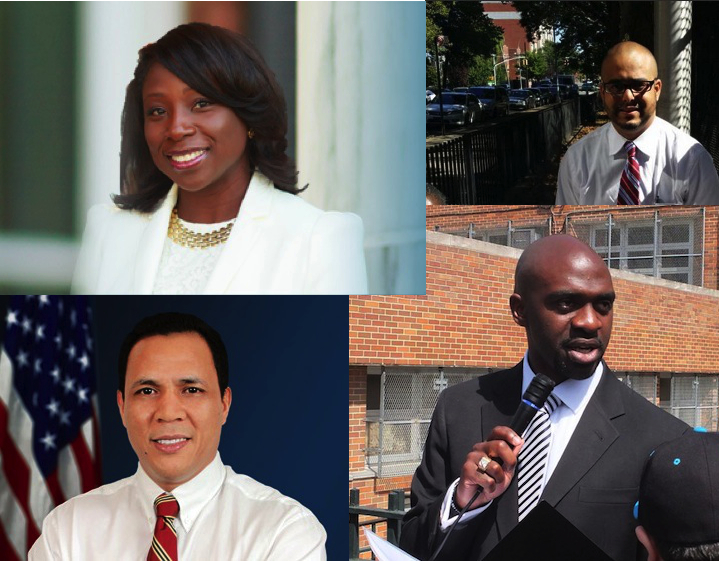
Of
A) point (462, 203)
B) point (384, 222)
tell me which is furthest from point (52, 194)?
point (462, 203)

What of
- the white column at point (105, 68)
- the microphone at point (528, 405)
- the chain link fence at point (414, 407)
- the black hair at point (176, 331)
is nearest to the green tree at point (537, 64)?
the chain link fence at point (414, 407)

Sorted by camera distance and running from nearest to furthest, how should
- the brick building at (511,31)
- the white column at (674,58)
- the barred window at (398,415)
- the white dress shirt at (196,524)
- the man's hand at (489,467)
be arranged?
1. the man's hand at (489,467)
2. the white dress shirt at (196,524)
3. the white column at (674,58)
4. the brick building at (511,31)
5. the barred window at (398,415)

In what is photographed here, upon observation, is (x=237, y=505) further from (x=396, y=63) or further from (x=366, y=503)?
(x=366, y=503)

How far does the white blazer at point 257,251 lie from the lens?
11.3 ft

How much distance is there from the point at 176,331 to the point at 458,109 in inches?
80.5

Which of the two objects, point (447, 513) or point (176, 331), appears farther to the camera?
point (176, 331)

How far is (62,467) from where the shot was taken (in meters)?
3.63

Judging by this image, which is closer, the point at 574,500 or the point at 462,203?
the point at 574,500

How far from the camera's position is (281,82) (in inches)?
140

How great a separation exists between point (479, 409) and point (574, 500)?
1.37 feet

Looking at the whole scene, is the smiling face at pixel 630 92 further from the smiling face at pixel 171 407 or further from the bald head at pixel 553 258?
the smiling face at pixel 171 407

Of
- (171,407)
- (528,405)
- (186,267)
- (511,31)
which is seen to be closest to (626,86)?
(511,31)

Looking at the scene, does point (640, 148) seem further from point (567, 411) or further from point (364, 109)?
point (567, 411)

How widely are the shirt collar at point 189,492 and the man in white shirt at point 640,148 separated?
2.13 meters
